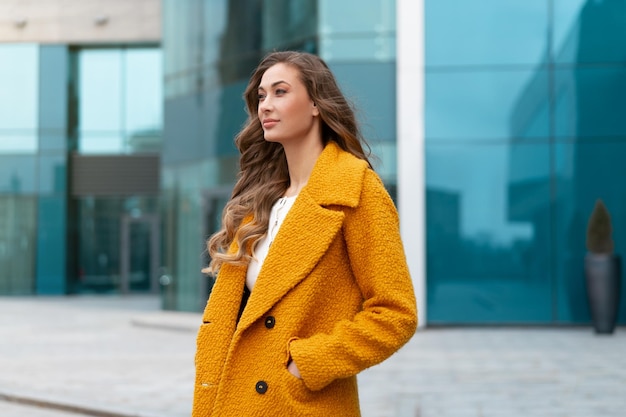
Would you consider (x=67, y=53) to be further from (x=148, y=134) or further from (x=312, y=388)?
(x=312, y=388)

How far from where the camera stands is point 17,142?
94.7ft

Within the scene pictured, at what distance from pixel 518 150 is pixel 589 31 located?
2240 mm

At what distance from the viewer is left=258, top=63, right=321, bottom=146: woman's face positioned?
2564 millimetres

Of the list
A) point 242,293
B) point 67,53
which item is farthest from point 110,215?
point 242,293

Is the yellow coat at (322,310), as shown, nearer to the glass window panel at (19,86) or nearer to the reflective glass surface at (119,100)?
the reflective glass surface at (119,100)

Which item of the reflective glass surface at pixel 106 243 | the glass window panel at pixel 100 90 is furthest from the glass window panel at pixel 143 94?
the reflective glass surface at pixel 106 243

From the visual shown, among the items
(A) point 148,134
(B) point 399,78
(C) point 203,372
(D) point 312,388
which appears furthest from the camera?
(A) point 148,134

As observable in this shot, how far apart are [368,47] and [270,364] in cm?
1368

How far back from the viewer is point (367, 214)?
7.96ft

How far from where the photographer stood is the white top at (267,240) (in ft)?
8.52

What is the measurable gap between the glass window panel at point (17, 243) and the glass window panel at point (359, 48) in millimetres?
16024

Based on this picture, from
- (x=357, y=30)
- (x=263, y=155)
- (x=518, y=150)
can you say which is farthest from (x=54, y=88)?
(x=263, y=155)

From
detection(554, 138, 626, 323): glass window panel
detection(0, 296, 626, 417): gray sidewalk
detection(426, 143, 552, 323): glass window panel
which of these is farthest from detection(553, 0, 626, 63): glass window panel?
detection(0, 296, 626, 417): gray sidewalk

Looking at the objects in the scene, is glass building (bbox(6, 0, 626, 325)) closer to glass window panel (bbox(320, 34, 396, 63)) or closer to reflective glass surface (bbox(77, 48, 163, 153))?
glass window panel (bbox(320, 34, 396, 63))
